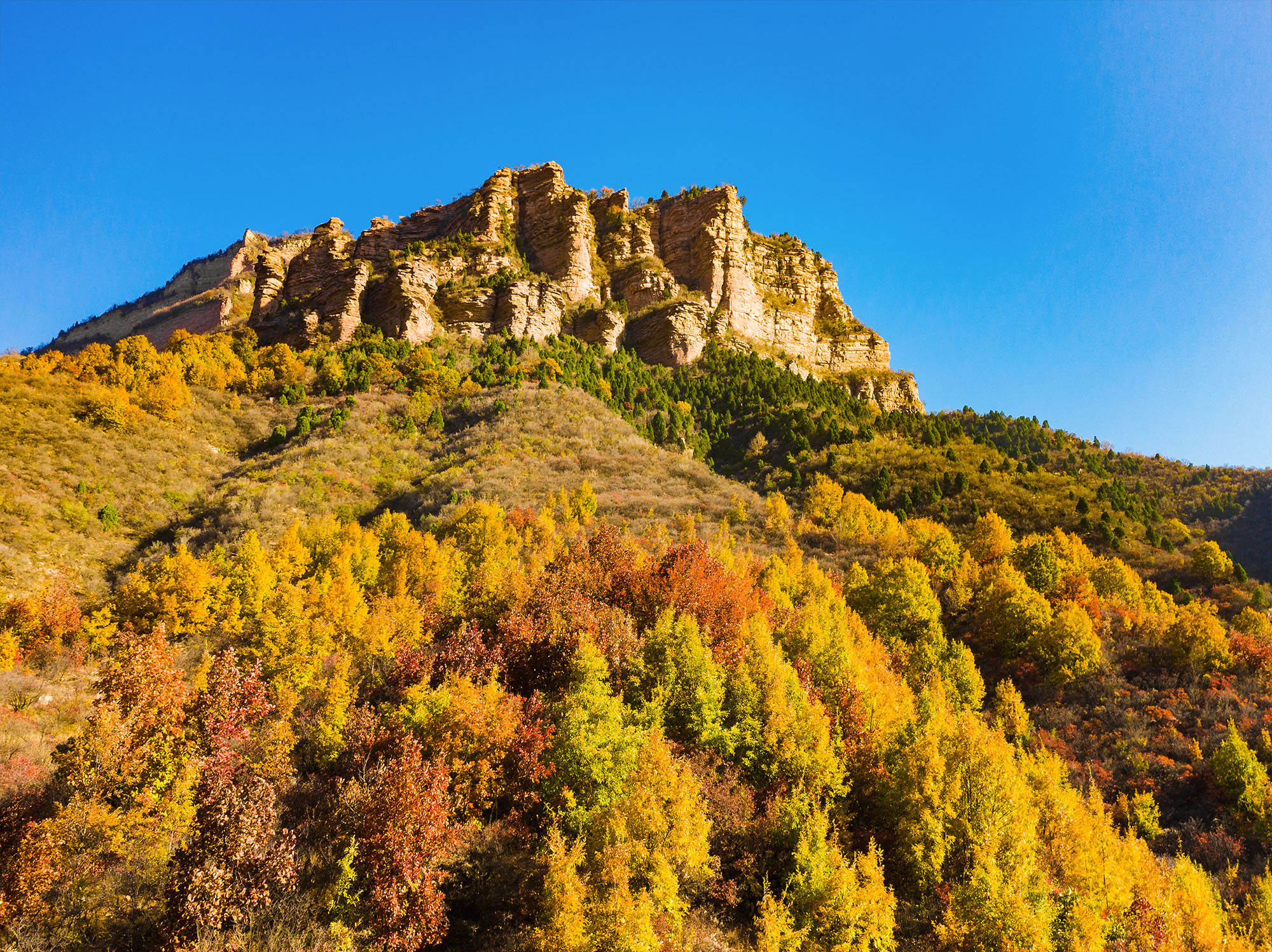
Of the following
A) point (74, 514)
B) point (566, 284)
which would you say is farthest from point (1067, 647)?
point (566, 284)

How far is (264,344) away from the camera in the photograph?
8875cm

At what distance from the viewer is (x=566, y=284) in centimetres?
10325

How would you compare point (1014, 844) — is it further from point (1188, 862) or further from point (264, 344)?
point (264, 344)

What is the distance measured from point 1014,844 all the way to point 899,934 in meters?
4.63

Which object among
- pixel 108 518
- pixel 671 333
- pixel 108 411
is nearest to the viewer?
pixel 108 518

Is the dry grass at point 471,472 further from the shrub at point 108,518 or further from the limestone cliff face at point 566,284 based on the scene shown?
the limestone cliff face at point 566,284

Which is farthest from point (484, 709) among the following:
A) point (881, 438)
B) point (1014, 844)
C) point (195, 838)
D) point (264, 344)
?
point (264, 344)

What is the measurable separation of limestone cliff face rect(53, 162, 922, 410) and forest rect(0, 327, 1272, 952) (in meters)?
32.1

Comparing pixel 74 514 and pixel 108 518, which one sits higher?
pixel 108 518

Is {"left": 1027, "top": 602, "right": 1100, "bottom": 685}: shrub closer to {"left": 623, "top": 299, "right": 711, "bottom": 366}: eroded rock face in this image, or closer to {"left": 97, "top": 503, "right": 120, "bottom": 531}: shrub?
{"left": 97, "top": 503, "right": 120, "bottom": 531}: shrub

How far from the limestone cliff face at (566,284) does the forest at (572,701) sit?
1265 inches

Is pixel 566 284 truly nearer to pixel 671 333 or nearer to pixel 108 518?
pixel 671 333

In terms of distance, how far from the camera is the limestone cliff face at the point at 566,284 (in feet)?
305

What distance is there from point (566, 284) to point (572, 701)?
310ft
